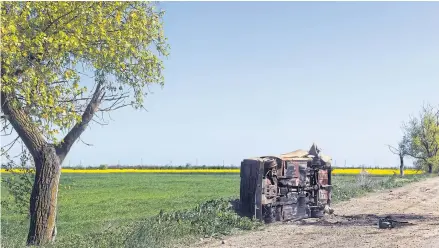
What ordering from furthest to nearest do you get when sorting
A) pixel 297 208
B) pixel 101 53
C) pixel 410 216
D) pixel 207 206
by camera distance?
pixel 410 216, pixel 297 208, pixel 207 206, pixel 101 53

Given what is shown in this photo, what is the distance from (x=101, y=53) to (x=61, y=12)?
1.43m

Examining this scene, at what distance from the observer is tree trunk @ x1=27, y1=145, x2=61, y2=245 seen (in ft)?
47.8

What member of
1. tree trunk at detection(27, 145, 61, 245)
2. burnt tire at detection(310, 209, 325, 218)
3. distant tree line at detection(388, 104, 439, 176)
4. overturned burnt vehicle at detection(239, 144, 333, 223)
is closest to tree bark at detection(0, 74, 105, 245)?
tree trunk at detection(27, 145, 61, 245)

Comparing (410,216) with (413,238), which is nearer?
(413,238)

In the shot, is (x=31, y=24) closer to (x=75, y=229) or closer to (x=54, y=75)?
(x=54, y=75)

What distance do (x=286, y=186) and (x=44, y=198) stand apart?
8.46 meters

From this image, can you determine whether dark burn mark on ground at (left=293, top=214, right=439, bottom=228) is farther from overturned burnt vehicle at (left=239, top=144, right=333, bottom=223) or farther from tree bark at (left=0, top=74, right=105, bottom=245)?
tree bark at (left=0, top=74, right=105, bottom=245)

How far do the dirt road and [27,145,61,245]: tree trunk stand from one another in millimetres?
4125

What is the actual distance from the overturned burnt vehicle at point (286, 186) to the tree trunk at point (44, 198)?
6.67m

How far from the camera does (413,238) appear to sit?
15.0m

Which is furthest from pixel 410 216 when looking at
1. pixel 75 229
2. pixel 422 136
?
pixel 422 136

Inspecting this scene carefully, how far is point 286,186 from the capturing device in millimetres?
19500

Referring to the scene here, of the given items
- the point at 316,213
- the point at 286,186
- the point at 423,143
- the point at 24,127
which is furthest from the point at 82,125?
the point at 423,143

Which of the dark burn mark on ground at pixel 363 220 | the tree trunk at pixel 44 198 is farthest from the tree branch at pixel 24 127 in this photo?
the dark burn mark on ground at pixel 363 220
